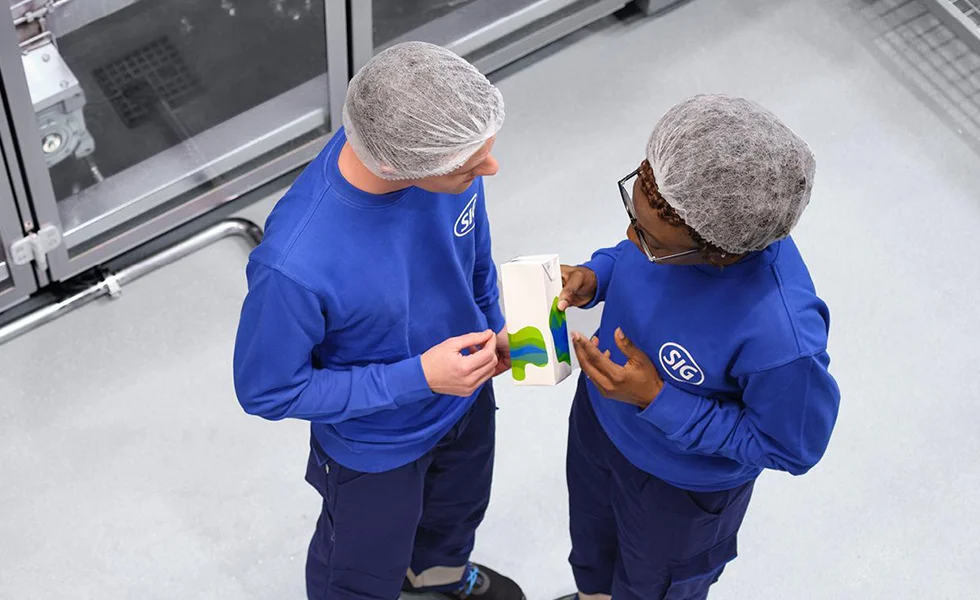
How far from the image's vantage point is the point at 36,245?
276cm

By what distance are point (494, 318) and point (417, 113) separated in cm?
60

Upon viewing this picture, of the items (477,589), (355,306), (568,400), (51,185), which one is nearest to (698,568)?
(477,589)

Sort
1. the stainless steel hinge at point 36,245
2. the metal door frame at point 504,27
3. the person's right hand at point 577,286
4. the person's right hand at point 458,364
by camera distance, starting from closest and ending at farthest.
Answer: the person's right hand at point 458,364
the person's right hand at point 577,286
the stainless steel hinge at point 36,245
the metal door frame at point 504,27

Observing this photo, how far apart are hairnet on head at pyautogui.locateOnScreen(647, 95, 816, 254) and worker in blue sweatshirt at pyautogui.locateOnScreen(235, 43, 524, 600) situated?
25 centimetres

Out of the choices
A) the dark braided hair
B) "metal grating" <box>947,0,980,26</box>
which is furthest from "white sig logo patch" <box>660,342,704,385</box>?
"metal grating" <box>947,0,980,26</box>

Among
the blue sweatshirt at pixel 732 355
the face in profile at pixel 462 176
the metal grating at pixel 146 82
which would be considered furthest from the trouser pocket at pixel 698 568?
the metal grating at pixel 146 82

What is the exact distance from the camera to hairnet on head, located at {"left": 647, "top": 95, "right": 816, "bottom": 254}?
1.50 m

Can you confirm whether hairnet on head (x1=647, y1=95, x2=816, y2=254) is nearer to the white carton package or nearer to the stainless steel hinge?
the white carton package

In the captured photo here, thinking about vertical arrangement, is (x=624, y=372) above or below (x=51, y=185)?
above

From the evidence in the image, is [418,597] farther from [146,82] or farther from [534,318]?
[146,82]

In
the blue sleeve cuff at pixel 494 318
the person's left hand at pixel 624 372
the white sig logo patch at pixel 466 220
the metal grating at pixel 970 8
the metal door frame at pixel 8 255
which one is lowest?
the metal door frame at pixel 8 255

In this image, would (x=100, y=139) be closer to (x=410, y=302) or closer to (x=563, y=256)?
(x=563, y=256)

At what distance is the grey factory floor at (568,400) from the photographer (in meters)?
2.60

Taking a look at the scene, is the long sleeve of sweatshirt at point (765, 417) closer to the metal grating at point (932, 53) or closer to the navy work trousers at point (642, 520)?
the navy work trousers at point (642, 520)
